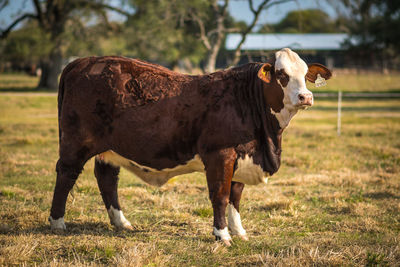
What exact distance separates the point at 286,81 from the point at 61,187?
8.50 ft

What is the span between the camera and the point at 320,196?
6.65 meters

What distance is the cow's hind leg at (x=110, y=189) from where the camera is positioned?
519 cm

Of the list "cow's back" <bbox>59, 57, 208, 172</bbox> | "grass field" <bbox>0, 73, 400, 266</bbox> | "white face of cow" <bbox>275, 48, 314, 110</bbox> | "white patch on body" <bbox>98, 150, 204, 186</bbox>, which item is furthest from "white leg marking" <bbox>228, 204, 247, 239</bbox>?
"white face of cow" <bbox>275, 48, 314, 110</bbox>

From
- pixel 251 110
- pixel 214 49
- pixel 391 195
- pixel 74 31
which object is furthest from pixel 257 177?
pixel 74 31

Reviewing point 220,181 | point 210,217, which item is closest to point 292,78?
point 220,181

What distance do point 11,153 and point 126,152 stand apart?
5774 mm

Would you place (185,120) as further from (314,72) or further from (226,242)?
(314,72)

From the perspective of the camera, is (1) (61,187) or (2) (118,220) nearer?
(1) (61,187)

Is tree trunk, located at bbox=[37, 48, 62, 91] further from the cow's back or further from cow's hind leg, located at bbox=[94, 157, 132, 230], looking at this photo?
the cow's back

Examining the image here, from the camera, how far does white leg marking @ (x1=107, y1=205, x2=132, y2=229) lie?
5.16 m

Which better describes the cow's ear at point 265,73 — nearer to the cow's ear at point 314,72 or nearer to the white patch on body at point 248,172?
the cow's ear at point 314,72

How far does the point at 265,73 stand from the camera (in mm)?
4422

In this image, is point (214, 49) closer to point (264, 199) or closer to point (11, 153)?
point (11, 153)

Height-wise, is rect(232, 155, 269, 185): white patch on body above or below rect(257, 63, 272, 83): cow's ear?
below
